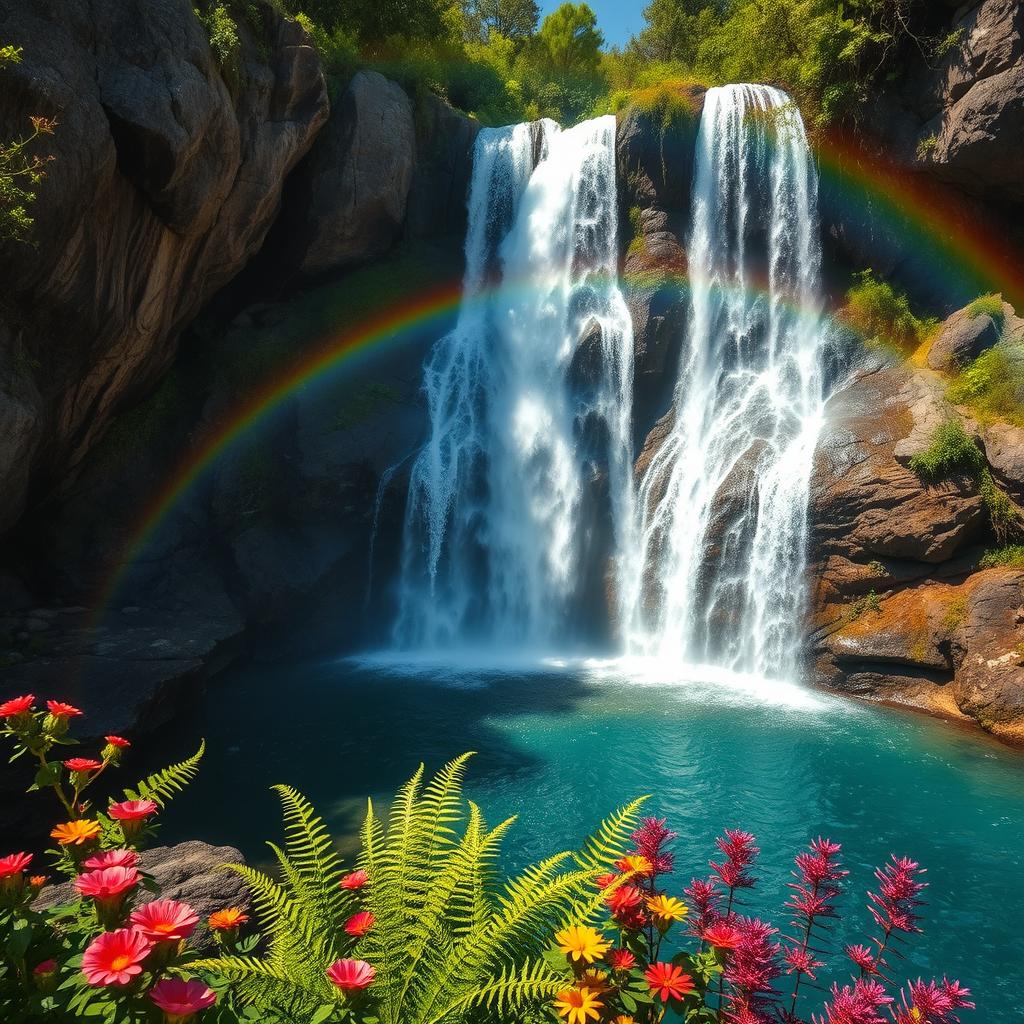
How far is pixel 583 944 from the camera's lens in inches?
83.0

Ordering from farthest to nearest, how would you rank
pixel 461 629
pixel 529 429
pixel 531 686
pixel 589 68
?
pixel 589 68, pixel 529 429, pixel 461 629, pixel 531 686

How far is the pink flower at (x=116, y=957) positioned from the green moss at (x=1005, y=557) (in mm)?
13998

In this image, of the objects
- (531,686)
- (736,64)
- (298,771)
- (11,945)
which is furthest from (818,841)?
(736,64)

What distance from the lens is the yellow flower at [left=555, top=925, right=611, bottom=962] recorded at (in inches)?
81.3

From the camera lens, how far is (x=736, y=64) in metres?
22.1

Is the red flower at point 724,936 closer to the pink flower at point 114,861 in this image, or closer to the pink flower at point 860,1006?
the pink flower at point 860,1006

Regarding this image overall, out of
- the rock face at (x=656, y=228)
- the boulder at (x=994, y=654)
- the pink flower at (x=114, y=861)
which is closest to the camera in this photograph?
the pink flower at (x=114, y=861)

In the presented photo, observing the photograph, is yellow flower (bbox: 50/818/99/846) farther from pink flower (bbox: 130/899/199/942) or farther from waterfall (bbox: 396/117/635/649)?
waterfall (bbox: 396/117/635/649)

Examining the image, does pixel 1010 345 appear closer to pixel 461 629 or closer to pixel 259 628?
pixel 461 629

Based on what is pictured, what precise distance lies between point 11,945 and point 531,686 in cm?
1218

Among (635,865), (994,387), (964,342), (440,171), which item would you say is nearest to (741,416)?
(964,342)

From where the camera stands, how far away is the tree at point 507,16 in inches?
1718

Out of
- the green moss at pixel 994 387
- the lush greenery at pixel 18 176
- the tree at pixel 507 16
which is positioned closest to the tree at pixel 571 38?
the tree at pixel 507 16

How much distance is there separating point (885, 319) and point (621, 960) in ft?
58.9
